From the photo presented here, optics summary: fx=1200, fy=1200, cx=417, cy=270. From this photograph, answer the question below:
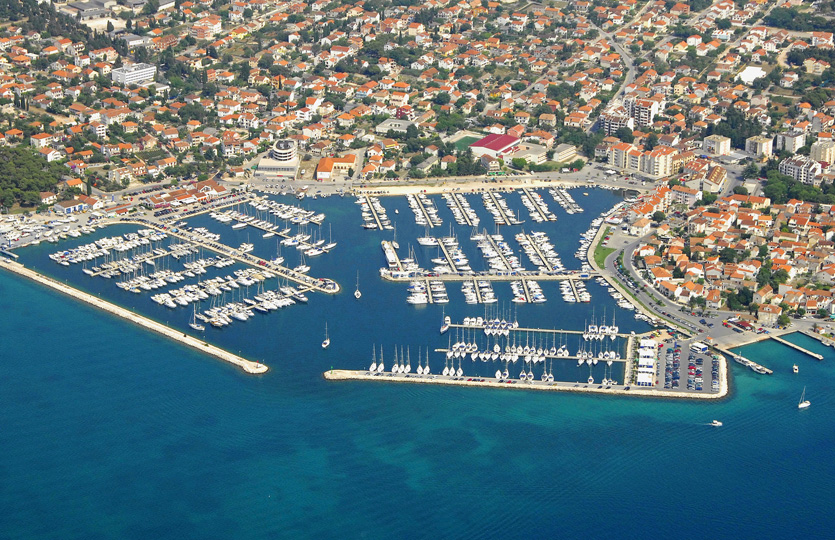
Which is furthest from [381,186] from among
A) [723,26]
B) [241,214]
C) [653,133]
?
[723,26]

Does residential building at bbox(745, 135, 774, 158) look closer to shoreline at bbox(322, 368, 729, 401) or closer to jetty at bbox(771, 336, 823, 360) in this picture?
jetty at bbox(771, 336, 823, 360)

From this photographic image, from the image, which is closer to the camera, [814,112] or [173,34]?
[814,112]

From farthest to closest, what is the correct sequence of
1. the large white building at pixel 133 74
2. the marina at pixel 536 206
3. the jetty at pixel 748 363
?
the large white building at pixel 133 74, the marina at pixel 536 206, the jetty at pixel 748 363

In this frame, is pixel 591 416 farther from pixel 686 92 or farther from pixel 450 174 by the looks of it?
pixel 686 92

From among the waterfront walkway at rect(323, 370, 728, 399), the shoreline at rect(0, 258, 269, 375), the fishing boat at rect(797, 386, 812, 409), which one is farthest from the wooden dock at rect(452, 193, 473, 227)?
the fishing boat at rect(797, 386, 812, 409)

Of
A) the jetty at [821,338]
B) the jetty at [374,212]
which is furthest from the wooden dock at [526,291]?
the jetty at [821,338]

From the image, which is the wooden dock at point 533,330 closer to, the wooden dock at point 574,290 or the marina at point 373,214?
the wooden dock at point 574,290
